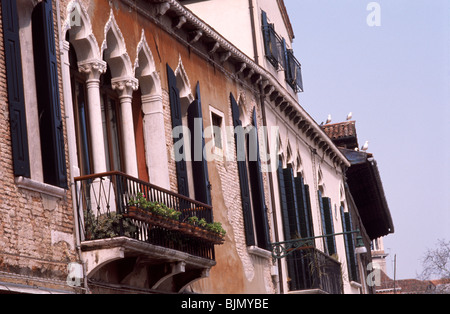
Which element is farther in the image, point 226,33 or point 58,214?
point 226,33

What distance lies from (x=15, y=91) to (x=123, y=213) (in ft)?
6.34

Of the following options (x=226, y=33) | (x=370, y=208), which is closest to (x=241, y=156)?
(x=226, y=33)

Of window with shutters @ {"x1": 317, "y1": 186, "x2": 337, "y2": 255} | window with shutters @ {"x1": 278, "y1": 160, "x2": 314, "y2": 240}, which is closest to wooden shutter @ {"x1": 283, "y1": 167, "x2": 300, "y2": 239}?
window with shutters @ {"x1": 278, "y1": 160, "x2": 314, "y2": 240}

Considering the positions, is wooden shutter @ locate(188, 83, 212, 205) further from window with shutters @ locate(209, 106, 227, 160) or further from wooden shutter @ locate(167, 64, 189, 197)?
window with shutters @ locate(209, 106, 227, 160)

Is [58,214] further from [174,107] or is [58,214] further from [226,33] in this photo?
[226,33]

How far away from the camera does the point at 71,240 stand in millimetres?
10727

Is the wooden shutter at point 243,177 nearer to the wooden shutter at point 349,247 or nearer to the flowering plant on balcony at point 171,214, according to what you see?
the flowering plant on balcony at point 171,214

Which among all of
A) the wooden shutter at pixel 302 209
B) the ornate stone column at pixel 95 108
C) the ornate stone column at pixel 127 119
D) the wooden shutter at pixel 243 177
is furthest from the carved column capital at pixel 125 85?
the wooden shutter at pixel 302 209

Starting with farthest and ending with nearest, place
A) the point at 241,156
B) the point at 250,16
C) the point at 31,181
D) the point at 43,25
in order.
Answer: the point at 250,16, the point at 241,156, the point at 43,25, the point at 31,181

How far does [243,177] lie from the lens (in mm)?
16375

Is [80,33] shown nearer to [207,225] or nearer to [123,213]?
[123,213]

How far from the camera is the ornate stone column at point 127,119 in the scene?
12.9m

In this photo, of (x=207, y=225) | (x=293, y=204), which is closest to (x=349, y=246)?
(x=293, y=204)
